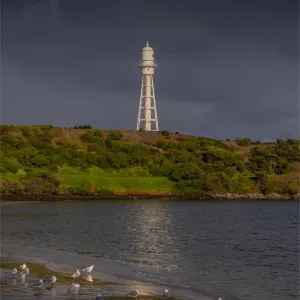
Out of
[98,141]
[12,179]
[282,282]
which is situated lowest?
[282,282]

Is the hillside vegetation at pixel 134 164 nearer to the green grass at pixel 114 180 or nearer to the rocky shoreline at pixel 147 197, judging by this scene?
the green grass at pixel 114 180

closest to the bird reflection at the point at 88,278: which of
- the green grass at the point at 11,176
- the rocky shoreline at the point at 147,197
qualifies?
the rocky shoreline at the point at 147,197

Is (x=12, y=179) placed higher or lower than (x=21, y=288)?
higher

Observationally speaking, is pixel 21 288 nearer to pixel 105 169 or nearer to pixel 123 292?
pixel 123 292

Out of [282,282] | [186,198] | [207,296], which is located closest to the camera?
[207,296]

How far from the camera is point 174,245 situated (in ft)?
149

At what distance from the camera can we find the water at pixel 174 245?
3022 cm

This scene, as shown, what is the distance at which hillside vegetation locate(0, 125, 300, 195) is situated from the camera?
10444 centimetres

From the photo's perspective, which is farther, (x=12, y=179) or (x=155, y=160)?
(x=155, y=160)

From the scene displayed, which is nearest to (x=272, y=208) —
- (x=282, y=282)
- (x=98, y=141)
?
(x=98, y=141)

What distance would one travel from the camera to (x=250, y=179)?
121812 millimetres

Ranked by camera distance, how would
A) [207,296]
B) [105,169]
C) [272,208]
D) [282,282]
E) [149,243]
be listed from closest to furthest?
[207,296] → [282,282] → [149,243] → [272,208] → [105,169]

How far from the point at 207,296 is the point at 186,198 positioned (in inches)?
3310

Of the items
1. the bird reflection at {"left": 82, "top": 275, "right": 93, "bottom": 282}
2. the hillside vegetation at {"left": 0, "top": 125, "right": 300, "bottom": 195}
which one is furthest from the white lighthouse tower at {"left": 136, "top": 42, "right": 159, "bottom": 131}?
the bird reflection at {"left": 82, "top": 275, "right": 93, "bottom": 282}
